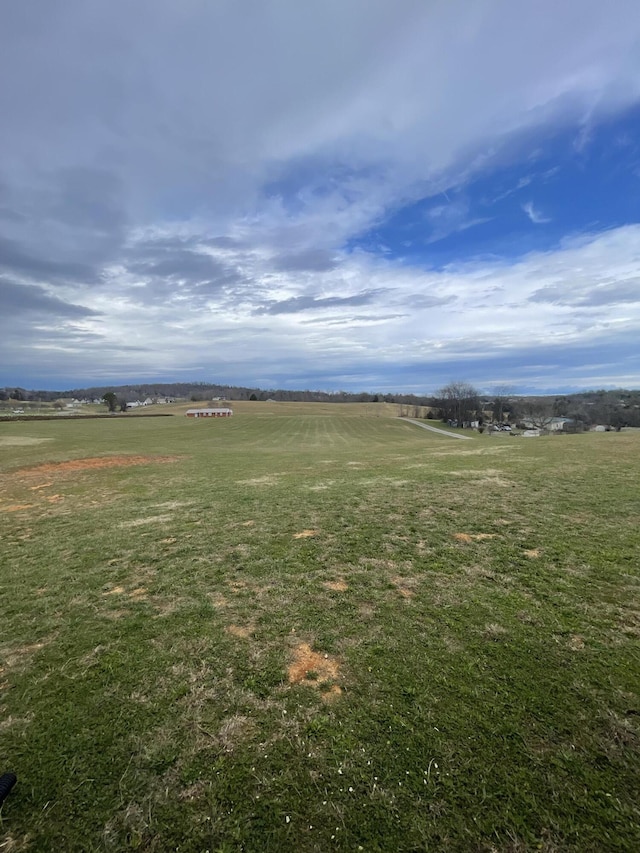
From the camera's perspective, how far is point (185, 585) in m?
5.23

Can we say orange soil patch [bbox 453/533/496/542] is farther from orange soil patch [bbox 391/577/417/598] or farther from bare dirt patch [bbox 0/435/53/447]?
bare dirt patch [bbox 0/435/53/447]

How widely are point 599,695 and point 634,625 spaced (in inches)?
55.6

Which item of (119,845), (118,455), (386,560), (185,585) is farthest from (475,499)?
(118,455)

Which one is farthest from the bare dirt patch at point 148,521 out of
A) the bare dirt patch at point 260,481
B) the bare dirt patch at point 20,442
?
the bare dirt patch at point 20,442

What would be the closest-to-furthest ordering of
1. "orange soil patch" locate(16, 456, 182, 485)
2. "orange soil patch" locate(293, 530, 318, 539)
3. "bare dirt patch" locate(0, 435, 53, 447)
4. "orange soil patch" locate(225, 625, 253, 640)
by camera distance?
1. "orange soil patch" locate(225, 625, 253, 640)
2. "orange soil patch" locate(293, 530, 318, 539)
3. "orange soil patch" locate(16, 456, 182, 485)
4. "bare dirt patch" locate(0, 435, 53, 447)

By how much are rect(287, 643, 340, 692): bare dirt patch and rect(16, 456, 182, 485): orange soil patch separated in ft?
52.2

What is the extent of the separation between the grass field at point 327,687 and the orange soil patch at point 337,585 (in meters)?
0.05

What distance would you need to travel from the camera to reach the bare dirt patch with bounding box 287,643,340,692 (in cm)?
336

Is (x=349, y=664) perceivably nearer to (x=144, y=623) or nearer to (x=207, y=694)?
(x=207, y=694)

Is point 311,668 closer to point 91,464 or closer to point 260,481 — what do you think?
point 260,481

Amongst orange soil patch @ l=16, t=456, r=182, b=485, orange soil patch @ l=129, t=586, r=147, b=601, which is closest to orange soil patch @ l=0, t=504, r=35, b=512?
orange soil patch @ l=16, t=456, r=182, b=485

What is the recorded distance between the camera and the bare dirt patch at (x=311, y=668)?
3359 mm

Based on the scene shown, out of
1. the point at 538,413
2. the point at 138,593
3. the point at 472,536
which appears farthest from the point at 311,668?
the point at 538,413

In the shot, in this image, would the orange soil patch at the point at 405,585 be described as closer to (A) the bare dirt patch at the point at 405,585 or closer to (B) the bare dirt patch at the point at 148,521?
(A) the bare dirt patch at the point at 405,585
